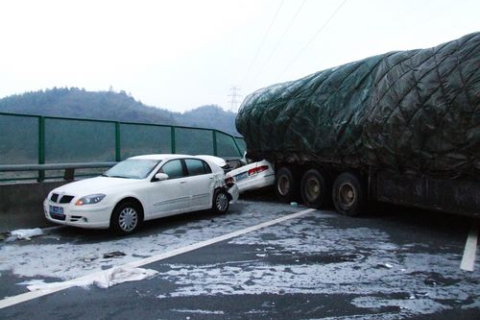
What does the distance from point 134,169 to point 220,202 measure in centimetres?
227

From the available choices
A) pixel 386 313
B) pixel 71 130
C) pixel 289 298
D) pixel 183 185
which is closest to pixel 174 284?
pixel 289 298

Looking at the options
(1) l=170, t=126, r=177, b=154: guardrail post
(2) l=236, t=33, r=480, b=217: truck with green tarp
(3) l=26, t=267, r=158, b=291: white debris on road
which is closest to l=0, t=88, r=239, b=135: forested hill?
(1) l=170, t=126, r=177, b=154: guardrail post

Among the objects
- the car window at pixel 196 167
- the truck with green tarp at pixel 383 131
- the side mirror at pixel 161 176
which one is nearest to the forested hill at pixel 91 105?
the truck with green tarp at pixel 383 131

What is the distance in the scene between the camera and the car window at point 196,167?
927 cm

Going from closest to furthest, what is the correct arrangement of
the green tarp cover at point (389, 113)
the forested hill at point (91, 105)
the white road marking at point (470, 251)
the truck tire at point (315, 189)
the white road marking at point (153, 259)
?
the white road marking at point (153, 259) < the white road marking at point (470, 251) < the green tarp cover at point (389, 113) < the truck tire at point (315, 189) < the forested hill at point (91, 105)

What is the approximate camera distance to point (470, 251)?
21.3 ft

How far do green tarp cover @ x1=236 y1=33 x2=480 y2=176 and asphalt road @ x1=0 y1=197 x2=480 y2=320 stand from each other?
4.89 feet

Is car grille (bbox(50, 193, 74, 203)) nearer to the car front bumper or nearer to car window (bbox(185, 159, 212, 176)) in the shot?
the car front bumper

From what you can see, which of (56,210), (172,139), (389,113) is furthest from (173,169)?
(172,139)

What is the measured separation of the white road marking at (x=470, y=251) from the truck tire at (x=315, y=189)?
335 centimetres

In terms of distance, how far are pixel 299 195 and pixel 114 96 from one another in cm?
2781

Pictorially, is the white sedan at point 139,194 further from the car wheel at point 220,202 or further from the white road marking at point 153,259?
the white road marking at point 153,259

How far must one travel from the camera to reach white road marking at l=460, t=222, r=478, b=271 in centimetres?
570

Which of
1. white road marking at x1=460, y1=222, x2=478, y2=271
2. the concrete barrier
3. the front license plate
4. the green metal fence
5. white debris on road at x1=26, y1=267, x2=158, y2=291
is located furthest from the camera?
the green metal fence
